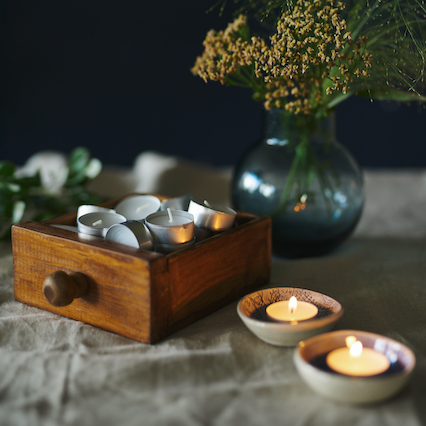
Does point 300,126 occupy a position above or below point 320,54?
below

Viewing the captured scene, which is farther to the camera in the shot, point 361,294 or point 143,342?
point 361,294

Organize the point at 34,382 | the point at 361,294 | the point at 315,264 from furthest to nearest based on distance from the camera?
the point at 315,264 < the point at 361,294 < the point at 34,382

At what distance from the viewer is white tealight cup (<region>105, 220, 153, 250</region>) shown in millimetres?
618

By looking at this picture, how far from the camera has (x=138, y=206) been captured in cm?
80

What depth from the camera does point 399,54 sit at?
74 centimetres

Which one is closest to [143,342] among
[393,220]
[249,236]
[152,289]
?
[152,289]

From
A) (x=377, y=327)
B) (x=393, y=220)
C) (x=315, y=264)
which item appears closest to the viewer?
(x=377, y=327)

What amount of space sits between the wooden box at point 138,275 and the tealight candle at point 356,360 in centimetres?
21

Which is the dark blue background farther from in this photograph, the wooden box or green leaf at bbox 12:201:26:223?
the wooden box

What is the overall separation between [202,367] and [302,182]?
1.31 ft

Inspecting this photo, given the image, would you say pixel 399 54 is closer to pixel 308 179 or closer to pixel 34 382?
pixel 308 179

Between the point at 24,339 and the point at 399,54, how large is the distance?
685mm

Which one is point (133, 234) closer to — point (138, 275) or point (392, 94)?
point (138, 275)

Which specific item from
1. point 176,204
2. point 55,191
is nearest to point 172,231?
point 176,204
